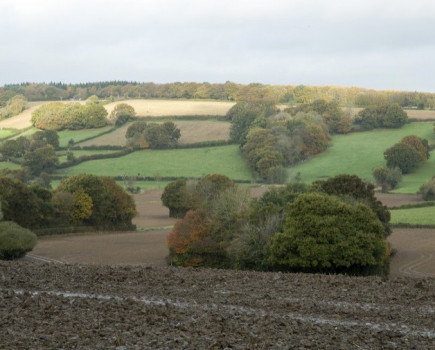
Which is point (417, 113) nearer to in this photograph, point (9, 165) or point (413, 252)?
point (9, 165)

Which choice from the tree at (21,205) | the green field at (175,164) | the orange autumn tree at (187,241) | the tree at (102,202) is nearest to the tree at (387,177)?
the green field at (175,164)

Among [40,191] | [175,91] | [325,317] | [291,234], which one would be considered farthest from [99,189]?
[175,91]

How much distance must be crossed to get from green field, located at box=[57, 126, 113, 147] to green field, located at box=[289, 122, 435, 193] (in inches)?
1528

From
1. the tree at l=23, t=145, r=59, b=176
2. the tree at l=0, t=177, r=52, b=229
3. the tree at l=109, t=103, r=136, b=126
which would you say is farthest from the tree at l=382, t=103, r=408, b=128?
the tree at l=0, t=177, r=52, b=229

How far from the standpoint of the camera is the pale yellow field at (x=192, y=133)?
122 metres

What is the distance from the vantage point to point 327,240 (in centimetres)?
3934

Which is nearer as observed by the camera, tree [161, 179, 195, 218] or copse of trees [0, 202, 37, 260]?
copse of trees [0, 202, 37, 260]

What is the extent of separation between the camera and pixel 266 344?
40.5ft

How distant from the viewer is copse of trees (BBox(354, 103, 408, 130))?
127188 millimetres

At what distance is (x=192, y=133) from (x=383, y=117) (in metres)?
33.0

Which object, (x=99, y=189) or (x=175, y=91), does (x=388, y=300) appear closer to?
(x=99, y=189)

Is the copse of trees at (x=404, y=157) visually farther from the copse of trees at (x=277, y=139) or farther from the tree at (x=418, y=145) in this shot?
the copse of trees at (x=277, y=139)

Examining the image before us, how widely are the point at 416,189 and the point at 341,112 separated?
4589cm

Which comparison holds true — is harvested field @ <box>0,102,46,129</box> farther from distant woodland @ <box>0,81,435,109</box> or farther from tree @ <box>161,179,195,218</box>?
tree @ <box>161,179,195,218</box>
